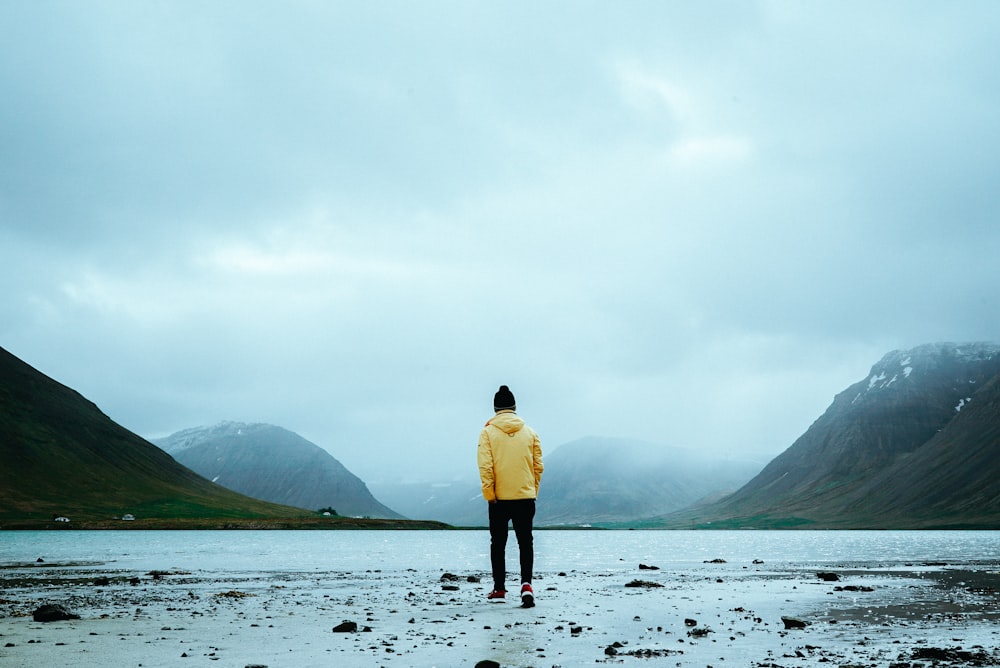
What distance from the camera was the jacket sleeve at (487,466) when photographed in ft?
62.3

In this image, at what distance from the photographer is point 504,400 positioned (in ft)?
65.0

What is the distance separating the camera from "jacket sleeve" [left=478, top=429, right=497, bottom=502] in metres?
19.0

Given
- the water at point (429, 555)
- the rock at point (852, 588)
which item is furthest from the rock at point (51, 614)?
the water at point (429, 555)

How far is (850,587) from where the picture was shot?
25.8 m

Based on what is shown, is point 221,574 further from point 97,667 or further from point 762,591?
point 97,667

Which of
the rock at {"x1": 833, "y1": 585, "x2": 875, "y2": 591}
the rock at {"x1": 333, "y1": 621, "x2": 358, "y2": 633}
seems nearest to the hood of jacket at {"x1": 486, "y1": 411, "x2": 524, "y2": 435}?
the rock at {"x1": 333, "y1": 621, "x2": 358, "y2": 633}

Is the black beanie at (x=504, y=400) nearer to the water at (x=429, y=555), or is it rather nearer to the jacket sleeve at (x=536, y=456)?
the jacket sleeve at (x=536, y=456)

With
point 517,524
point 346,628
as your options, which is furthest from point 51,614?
point 517,524

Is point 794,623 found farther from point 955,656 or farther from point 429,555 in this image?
point 429,555

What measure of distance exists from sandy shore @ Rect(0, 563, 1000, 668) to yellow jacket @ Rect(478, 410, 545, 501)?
2.44m

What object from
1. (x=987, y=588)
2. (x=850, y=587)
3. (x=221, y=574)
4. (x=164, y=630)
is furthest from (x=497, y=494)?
(x=221, y=574)

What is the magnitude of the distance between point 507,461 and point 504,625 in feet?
14.6

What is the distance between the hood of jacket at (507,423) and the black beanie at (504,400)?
310 millimetres

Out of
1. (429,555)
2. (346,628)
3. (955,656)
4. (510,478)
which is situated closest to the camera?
(955,656)
